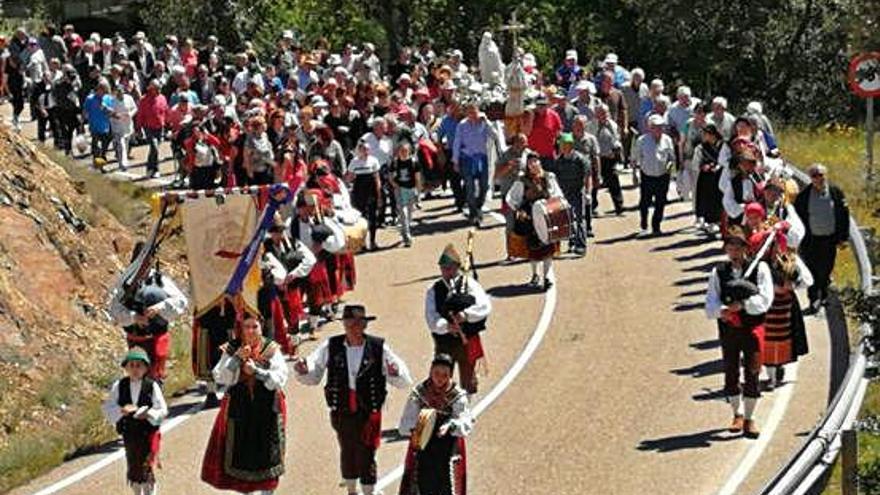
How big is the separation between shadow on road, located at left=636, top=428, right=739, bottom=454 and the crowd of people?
0.23 metres

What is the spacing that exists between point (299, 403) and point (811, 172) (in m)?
6.31

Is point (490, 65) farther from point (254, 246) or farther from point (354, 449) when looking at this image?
point (354, 449)

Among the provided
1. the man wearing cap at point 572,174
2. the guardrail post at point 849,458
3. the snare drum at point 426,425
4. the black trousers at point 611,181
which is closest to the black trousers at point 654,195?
the black trousers at point 611,181

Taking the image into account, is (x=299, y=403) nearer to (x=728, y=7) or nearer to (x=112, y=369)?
(x=112, y=369)

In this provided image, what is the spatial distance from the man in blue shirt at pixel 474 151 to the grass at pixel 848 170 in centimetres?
511

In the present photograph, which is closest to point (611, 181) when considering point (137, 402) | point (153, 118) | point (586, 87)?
point (586, 87)

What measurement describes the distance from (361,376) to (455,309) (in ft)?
7.83

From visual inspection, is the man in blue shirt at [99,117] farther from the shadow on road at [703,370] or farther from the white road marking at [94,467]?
the shadow on road at [703,370]

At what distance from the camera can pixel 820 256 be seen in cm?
2366

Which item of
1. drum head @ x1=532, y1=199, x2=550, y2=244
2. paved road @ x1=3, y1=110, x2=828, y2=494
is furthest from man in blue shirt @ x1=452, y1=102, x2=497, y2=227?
drum head @ x1=532, y1=199, x2=550, y2=244

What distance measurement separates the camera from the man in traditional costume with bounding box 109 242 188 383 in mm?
20531

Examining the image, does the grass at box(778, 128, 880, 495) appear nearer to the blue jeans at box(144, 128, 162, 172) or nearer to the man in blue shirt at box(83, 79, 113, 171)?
the blue jeans at box(144, 128, 162, 172)

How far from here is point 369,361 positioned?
17531 mm

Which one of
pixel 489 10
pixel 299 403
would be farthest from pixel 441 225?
pixel 489 10
